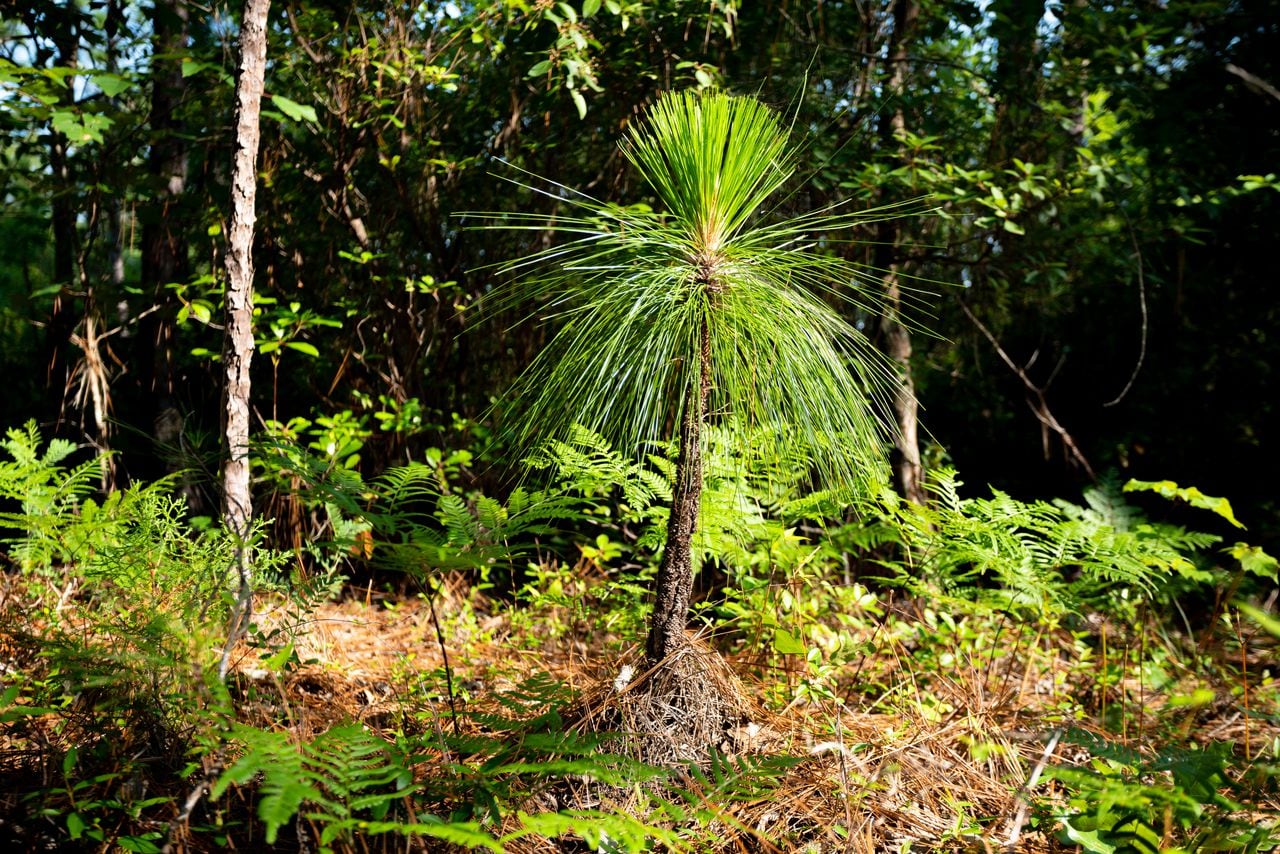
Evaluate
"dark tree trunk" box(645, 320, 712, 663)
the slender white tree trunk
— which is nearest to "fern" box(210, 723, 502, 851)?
"dark tree trunk" box(645, 320, 712, 663)

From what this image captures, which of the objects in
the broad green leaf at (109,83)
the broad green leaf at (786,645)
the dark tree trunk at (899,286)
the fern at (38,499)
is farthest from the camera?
the dark tree trunk at (899,286)

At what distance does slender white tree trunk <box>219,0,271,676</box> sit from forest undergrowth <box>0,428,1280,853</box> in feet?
1.03

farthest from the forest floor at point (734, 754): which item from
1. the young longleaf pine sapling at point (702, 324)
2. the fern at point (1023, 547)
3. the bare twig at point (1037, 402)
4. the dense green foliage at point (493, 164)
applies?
the dense green foliage at point (493, 164)

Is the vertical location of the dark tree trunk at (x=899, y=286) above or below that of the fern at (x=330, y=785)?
above

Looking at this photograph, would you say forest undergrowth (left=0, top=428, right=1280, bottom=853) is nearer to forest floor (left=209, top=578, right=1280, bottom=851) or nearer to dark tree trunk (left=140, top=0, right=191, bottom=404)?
forest floor (left=209, top=578, right=1280, bottom=851)

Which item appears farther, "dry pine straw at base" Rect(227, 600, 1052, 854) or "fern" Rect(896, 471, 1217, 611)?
"fern" Rect(896, 471, 1217, 611)

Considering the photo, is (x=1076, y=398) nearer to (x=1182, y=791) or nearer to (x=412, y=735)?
(x=1182, y=791)

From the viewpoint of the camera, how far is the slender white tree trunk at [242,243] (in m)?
2.51

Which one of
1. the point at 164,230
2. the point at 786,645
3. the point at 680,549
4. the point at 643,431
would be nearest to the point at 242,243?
the point at 643,431

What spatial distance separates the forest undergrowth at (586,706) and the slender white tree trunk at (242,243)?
0.32 m

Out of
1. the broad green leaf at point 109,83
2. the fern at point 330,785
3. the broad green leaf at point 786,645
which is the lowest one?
the broad green leaf at point 786,645

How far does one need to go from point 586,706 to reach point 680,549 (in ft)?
1.67

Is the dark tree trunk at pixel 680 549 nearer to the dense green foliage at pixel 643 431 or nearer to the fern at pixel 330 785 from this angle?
the dense green foliage at pixel 643 431

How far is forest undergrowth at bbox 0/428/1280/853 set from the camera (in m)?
1.75
